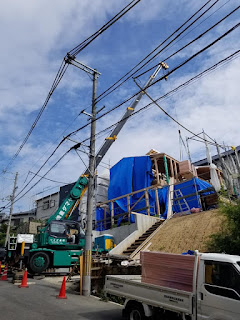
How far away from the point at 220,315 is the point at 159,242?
8331mm

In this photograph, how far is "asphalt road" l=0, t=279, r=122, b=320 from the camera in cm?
717

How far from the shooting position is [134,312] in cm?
648

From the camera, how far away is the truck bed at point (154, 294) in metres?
5.44

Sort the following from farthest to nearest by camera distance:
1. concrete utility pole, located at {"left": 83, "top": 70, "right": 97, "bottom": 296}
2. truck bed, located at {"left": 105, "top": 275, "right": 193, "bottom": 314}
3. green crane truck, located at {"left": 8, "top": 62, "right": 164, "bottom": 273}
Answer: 1. green crane truck, located at {"left": 8, "top": 62, "right": 164, "bottom": 273}
2. concrete utility pole, located at {"left": 83, "top": 70, "right": 97, "bottom": 296}
3. truck bed, located at {"left": 105, "top": 275, "right": 193, "bottom": 314}

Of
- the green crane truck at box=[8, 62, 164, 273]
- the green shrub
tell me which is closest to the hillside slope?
the green shrub

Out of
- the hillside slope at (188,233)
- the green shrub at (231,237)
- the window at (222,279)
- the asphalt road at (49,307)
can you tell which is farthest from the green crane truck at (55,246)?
the window at (222,279)

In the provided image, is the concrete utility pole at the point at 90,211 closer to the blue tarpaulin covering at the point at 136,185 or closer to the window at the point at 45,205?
the blue tarpaulin covering at the point at 136,185

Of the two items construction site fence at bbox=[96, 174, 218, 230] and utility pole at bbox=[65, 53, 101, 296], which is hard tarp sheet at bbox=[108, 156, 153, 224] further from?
utility pole at bbox=[65, 53, 101, 296]

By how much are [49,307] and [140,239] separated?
293 inches

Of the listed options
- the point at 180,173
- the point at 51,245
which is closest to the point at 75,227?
the point at 51,245

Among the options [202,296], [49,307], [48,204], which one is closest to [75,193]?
[49,307]

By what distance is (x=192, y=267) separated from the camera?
19.2 feet

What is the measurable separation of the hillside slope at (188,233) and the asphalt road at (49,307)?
13.9ft

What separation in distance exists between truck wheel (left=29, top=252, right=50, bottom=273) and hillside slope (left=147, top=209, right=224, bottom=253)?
19.8 ft
